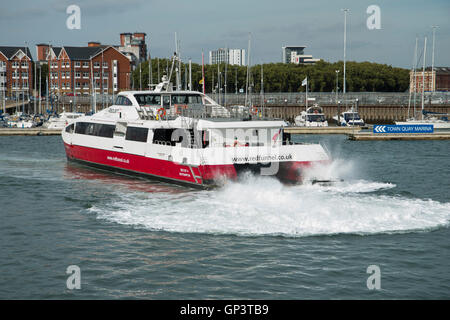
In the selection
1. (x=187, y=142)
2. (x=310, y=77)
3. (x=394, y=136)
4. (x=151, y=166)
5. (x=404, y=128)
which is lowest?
(x=394, y=136)

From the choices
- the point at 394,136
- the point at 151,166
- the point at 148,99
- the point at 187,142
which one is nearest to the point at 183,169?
the point at 187,142

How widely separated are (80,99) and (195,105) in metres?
79.8

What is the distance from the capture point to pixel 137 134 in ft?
82.3

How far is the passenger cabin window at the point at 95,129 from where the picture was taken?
2739 cm

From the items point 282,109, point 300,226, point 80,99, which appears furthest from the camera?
point 80,99

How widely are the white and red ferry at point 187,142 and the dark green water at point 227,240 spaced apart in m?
0.77

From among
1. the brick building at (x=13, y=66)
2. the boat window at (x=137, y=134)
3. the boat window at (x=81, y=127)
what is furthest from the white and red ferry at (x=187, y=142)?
the brick building at (x=13, y=66)

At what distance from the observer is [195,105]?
2689 cm

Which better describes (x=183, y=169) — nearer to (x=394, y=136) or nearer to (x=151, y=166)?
(x=151, y=166)

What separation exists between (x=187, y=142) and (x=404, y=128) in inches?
1514

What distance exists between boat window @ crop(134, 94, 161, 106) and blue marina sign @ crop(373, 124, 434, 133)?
107 ft

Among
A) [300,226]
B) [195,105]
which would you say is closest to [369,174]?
[195,105]

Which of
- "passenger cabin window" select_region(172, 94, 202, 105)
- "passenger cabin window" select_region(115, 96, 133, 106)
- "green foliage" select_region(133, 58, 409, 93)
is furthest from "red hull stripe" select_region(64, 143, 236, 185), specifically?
"green foliage" select_region(133, 58, 409, 93)

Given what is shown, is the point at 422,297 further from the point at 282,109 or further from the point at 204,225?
the point at 282,109
